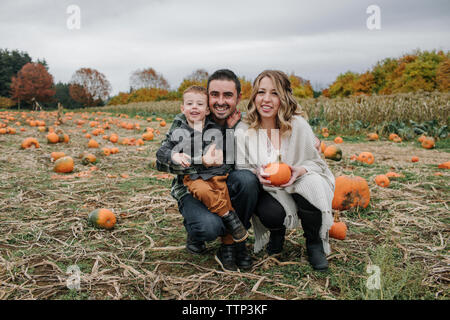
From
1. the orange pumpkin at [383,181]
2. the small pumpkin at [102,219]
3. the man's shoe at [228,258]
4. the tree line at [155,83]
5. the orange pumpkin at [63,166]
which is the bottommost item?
the man's shoe at [228,258]

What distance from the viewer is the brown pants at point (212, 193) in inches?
92.2

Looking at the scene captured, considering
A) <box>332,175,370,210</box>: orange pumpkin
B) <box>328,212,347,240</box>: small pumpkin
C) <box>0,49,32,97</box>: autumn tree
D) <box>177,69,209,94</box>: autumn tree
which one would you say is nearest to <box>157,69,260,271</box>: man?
<box>328,212,347,240</box>: small pumpkin

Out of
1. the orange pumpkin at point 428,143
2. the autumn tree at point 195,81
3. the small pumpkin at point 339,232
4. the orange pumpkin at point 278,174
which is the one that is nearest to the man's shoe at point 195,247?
the orange pumpkin at point 278,174

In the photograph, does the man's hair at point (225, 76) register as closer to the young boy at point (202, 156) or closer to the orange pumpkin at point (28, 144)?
the young boy at point (202, 156)

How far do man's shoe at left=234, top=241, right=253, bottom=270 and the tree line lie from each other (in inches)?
367

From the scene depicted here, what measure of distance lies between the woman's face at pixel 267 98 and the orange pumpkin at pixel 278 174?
18.2 inches

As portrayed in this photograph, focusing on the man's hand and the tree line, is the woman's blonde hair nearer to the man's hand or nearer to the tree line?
the man's hand

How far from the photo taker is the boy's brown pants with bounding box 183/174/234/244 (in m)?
2.34

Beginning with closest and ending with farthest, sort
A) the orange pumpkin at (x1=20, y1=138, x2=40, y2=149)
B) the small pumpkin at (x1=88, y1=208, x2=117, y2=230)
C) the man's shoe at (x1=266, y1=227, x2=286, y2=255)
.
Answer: the man's shoe at (x1=266, y1=227, x2=286, y2=255) < the small pumpkin at (x1=88, y1=208, x2=117, y2=230) < the orange pumpkin at (x1=20, y1=138, x2=40, y2=149)

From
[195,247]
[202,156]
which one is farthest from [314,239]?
[202,156]
